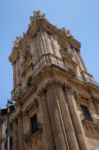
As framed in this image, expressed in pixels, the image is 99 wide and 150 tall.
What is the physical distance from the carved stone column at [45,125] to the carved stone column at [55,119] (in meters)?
0.34

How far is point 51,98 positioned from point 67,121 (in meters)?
2.89

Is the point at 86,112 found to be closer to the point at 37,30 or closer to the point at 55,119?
→ the point at 55,119

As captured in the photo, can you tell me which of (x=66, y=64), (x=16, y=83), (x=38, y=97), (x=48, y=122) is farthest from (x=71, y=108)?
(x=16, y=83)

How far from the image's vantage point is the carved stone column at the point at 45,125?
19789 millimetres

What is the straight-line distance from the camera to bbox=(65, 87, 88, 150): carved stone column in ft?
63.8

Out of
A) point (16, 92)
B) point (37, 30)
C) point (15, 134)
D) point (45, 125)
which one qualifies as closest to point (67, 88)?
point (45, 125)

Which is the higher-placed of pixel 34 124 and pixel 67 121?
pixel 34 124

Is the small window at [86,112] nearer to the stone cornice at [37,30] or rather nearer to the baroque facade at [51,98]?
the baroque facade at [51,98]

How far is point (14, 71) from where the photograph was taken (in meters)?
36.2

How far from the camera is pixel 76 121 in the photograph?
21.0m

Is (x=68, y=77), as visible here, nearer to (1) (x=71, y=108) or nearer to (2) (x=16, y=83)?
(1) (x=71, y=108)

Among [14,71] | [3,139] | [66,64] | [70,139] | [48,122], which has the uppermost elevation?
[14,71]

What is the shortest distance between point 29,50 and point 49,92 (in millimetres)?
12151

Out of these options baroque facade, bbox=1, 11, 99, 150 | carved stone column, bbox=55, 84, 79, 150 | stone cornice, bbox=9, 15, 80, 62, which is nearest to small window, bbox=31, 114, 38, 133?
baroque facade, bbox=1, 11, 99, 150
